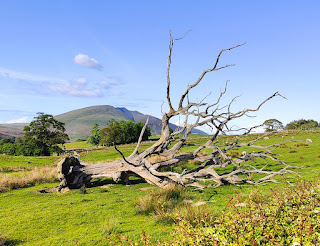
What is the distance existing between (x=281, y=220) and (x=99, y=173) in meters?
14.3

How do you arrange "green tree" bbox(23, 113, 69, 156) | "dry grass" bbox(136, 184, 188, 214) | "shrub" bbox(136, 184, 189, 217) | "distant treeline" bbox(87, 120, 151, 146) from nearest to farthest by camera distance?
"shrub" bbox(136, 184, 189, 217) < "dry grass" bbox(136, 184, 188, 214) < "green tree" bbox(23, 113, 69, 156) < "distant treeline" bbox(87, 120, 151, 146)

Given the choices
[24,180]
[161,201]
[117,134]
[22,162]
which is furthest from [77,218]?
[117,134]

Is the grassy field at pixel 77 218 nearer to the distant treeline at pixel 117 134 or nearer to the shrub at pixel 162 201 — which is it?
the shrub at pixel 162 201

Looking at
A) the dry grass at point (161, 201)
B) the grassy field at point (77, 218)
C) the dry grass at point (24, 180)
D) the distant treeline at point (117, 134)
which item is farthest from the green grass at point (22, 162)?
the distant treeline at point (117, 134)

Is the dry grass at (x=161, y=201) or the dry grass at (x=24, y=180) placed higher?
the dry grass at (x=161, y=201)

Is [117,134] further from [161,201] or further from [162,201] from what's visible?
[161,201]

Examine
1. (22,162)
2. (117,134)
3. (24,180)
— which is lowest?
(22,162)

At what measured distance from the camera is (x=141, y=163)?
15664 mm

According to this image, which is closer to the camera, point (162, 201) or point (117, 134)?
point (162, 201)

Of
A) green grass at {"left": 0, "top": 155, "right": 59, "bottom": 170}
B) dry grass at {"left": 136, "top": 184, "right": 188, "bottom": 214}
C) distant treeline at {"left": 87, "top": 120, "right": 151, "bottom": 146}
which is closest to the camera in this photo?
dry grass at {"left": 136, "top": 184, "right": 188, "bottom": 214}

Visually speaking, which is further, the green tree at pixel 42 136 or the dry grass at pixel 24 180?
the green tree at pixel 42 136

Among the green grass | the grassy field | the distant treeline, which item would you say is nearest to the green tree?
the green grass

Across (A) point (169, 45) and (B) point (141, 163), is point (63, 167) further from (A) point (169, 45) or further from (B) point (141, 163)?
(A) point (169, 45)

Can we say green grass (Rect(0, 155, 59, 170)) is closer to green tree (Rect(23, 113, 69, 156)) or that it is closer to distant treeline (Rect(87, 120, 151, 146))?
green tree (Rect(23, 113, 69, 156))
